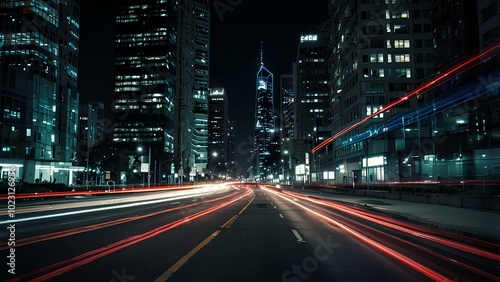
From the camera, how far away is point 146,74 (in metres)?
166

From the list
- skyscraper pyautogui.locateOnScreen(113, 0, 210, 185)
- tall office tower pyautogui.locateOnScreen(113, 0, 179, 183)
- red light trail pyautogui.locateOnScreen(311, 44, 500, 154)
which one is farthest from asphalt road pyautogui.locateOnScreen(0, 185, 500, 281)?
tall office tower pyautogui.locateOnScreen(113, 0, 179, 183)

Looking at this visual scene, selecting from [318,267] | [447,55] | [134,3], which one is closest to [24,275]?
[318,267]

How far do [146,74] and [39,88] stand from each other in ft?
305

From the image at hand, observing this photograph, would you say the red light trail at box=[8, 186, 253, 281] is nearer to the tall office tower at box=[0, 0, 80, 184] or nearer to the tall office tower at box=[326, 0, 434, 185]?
the tall office tower at box=[0, 0, 80, 184]

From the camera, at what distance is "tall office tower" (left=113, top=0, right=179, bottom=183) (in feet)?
531

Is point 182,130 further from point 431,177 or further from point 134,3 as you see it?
point 431,177

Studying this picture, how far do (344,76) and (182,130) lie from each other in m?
102

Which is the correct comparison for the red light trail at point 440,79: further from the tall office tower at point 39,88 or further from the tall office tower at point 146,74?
the tall office tower at point 146,74

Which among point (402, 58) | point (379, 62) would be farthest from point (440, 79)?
point (402, 58)

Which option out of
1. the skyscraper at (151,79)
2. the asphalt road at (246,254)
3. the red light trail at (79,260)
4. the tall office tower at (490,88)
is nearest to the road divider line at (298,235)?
the asphalt road at (246,254)

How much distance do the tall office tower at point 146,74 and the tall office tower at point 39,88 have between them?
61.7m

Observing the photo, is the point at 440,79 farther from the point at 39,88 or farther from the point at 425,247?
the point at 39,88

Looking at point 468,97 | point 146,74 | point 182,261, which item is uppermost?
point 146,74

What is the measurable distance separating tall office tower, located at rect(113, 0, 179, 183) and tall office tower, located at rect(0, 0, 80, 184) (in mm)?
61702
